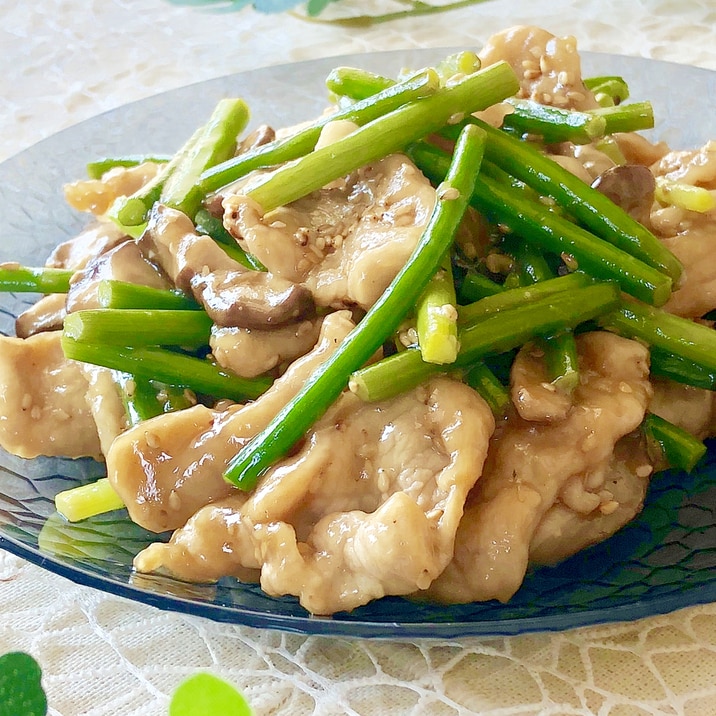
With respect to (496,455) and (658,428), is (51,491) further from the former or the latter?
(658,428)

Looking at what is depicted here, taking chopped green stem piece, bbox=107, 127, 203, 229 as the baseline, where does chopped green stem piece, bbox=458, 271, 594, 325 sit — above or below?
below

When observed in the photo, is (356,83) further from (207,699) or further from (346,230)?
(207,699)

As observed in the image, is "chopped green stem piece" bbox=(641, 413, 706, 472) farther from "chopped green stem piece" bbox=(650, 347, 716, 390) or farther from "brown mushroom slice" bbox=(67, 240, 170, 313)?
"brown mushroom slice" bbox=(67, 240, 170, 313)

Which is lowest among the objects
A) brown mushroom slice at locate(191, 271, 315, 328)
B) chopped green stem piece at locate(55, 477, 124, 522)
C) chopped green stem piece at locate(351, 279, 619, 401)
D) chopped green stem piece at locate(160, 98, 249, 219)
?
chopped green stem piece at locate(55, 477, 124, 522)

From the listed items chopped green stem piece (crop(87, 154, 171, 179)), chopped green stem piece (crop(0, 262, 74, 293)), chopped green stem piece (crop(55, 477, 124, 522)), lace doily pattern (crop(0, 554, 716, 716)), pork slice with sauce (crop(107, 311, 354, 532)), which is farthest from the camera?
chopped green stem piece (crop(87, 154, 171, 179))

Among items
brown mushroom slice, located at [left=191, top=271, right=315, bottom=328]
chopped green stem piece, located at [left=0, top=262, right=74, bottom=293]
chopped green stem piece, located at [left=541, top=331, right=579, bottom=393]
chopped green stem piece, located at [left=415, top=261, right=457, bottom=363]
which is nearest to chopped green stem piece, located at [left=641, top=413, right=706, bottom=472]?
chopped green stem piece, located at [left=541, top=331, right=579, bottom=393]

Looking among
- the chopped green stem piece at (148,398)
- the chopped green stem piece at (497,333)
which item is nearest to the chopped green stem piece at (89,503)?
the chopped green stem piece at (148,398)
